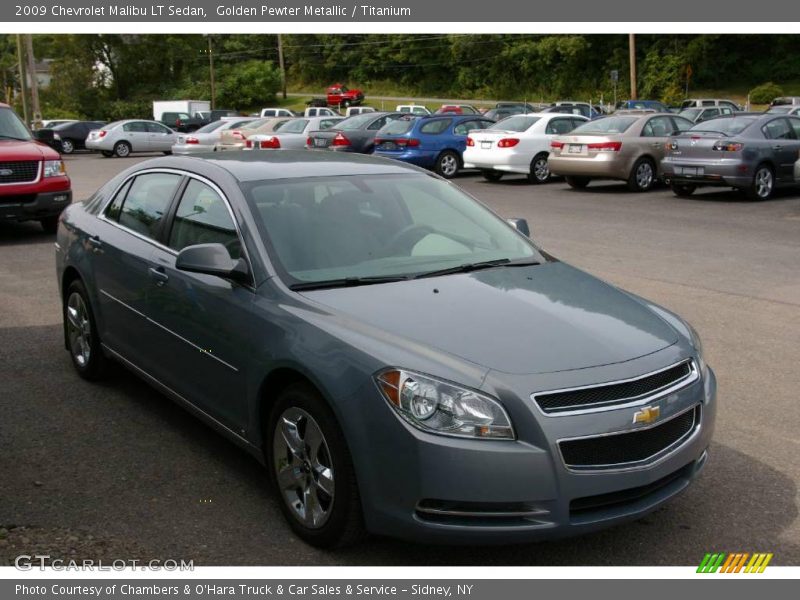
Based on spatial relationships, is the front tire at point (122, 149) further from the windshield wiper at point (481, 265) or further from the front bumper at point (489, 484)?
the front bumper at point (489, 484)

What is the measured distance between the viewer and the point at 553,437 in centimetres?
364

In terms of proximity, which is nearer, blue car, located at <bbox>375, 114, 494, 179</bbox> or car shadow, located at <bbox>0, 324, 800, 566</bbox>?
car shadow, located at <bbox>0, 324, 800, 566</bbox>

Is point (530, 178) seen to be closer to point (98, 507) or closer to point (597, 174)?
point (597, 174)

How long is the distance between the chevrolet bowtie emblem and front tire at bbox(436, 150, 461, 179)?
20.5 meters

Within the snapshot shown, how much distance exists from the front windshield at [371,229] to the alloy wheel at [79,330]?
208 centimetres

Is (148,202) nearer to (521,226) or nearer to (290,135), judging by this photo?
(521,226)

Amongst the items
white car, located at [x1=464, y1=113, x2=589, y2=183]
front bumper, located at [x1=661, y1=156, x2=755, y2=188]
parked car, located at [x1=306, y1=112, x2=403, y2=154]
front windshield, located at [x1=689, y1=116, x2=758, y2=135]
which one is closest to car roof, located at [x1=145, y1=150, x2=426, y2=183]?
front bumper, located at [x1=661, y1=156, x2=755, y2=188]

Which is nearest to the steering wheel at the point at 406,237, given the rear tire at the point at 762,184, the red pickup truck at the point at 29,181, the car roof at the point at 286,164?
the car roof at the point at 286,164

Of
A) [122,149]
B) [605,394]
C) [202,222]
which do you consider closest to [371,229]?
[202,222]

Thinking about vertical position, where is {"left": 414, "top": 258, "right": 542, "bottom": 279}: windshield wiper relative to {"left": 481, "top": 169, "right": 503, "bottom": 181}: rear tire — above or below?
above

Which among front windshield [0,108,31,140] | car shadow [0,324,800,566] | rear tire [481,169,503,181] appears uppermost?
front windshield [0,108,31,140]

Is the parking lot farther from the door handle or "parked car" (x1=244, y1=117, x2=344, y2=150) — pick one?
"parked car" (x1=244, y1=117, x2=344, y2=150)

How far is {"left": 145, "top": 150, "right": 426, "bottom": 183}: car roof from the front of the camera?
209 inches

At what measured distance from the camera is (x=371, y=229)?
5.05 metres
